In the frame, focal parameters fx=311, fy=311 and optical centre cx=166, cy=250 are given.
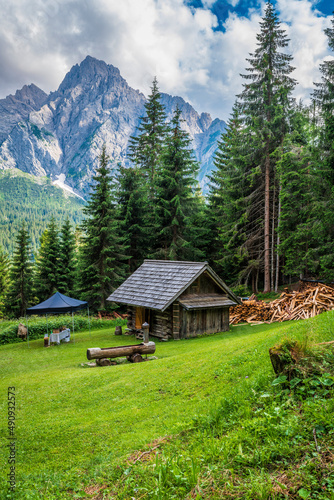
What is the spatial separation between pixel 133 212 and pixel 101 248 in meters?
5.37

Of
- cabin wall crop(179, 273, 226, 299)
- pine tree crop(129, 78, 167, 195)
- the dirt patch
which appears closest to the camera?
the dirt patch

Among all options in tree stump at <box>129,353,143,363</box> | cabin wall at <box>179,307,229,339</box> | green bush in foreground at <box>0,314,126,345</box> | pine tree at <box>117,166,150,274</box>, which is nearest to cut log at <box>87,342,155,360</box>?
tree stump at <box>129,353,143,363</box>

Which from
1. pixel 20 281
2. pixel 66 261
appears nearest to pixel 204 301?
pixel 66 261

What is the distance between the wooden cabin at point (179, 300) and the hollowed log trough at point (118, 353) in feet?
11.0

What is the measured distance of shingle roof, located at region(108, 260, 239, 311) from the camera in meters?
17.0

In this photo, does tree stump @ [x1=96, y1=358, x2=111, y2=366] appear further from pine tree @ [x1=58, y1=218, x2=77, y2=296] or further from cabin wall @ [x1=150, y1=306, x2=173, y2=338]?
pine tree @ [x1=58, y1=218, x2=77, y2=296]

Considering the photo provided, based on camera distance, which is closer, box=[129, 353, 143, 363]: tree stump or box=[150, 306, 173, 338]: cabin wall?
box=[129, 353, 143, 363]: tree stump

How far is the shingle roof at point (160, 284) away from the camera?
17.0 m

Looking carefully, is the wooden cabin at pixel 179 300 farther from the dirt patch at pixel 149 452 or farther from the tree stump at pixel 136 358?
the dirt patch at pixel 149 452

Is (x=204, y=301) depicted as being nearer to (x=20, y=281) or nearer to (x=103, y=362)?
(x=103, y=362)

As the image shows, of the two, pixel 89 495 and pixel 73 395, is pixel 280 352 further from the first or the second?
pixel 73 395

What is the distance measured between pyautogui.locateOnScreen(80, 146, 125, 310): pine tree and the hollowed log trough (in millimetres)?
16403

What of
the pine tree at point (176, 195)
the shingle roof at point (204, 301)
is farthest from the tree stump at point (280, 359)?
the pine tree at point (176, 195)

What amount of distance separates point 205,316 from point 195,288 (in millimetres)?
1758
